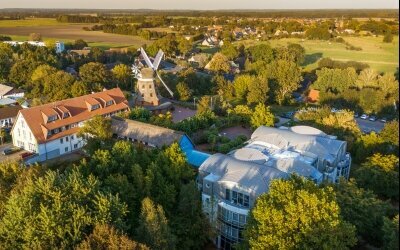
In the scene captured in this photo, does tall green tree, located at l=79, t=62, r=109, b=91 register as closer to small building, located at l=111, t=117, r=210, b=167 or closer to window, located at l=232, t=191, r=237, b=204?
small building, located at l=111, t=117, r=210, b=167

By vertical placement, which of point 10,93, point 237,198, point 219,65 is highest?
point 219,65

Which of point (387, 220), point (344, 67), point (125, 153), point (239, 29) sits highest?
point (239, 29)

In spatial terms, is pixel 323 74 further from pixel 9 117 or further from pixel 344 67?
pixel 9 117

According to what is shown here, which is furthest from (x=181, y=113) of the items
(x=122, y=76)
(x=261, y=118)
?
(x=122, y=76)

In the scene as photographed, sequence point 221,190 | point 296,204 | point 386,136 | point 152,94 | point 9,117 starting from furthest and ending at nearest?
point 152,94 < point 9,117 < point 386,136 < point 221,190 < point 296,204

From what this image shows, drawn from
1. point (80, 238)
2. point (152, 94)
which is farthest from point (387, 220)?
point (152, 94)

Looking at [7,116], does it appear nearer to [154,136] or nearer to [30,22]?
[154,136]
